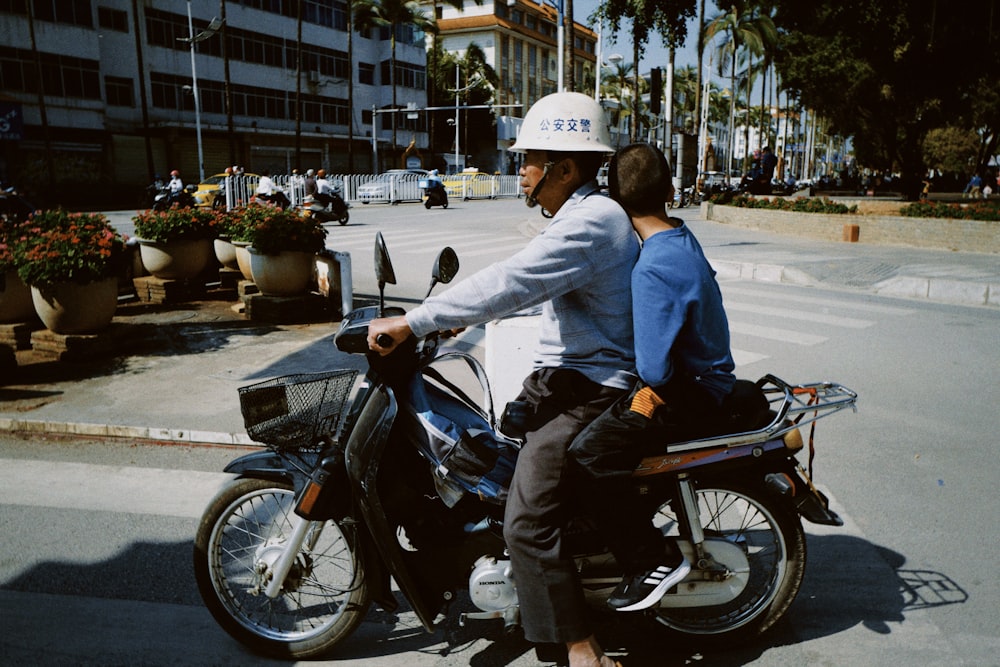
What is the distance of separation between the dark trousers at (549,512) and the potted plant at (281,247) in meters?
6.57

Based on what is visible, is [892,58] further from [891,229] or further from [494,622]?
[494,622]

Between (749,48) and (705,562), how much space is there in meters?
60.4

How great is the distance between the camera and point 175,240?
9.71 meters

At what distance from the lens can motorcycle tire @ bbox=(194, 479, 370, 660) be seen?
290 centimetres

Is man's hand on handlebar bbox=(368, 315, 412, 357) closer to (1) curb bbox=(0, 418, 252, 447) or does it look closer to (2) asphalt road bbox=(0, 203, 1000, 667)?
(2) asphalt road bbox=(0, 203, 1000, 667)

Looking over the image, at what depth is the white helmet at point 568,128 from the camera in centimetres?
259

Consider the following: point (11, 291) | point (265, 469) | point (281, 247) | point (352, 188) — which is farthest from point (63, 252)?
point (352, 188)

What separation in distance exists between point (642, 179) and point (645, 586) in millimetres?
1445

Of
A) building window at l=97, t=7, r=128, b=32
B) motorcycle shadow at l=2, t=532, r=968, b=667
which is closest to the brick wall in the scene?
motorcycle shadow at l=2, t=532, r=968, b=667

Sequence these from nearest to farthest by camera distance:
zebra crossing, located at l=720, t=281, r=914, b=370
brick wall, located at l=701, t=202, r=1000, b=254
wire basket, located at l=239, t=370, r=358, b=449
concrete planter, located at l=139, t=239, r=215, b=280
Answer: wire basket, located at l=239, t=370, r=358, b=449 < zebra crossing, located at l=720, t=281, r=914, b=370 < concrete planter, located at l=139, t=239, r=215, b=280 < brick wall, located at l=701, t=202, r=1000, b=254

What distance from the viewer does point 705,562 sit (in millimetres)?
2896

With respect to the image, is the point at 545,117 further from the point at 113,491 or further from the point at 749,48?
the point at 749,48

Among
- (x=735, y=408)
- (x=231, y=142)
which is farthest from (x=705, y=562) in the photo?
(x=231, y=142)

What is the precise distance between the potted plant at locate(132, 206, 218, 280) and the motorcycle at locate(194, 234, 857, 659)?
7517 mm
